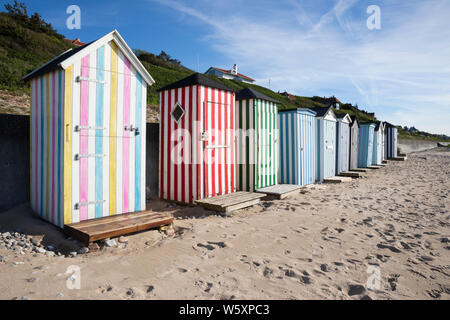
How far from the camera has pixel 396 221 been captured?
5000mm

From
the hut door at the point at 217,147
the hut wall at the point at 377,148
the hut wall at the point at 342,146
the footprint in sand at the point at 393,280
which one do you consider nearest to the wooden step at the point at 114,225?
the hut door at the point at 217,147

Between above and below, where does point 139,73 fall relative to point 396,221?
above

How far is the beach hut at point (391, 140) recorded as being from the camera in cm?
2014

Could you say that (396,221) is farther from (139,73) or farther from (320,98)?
(320,98)

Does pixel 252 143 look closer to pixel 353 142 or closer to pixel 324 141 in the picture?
pixel 324 141

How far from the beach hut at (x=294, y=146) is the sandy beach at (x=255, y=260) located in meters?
3.03

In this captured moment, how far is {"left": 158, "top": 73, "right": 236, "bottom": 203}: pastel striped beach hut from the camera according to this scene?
581cm

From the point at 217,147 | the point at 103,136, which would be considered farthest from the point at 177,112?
the point at 103,136

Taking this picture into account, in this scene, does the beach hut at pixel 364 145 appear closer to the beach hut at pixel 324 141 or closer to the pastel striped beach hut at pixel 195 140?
the beach hut at pixel 324 141

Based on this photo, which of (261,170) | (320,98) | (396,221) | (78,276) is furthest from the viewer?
(320,98)

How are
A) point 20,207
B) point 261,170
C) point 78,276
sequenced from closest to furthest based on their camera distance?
point 78,276 < point 20,207 < point 261,170

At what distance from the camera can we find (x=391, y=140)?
20.7 meters
